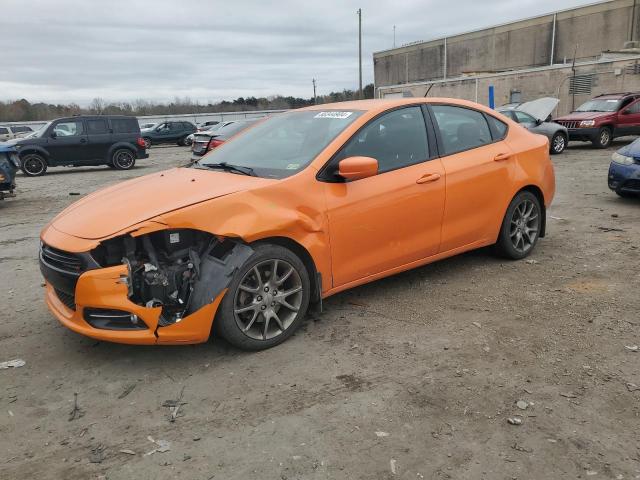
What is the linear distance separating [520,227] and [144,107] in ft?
220

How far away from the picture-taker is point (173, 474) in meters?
2.46

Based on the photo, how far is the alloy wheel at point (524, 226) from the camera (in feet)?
17.3

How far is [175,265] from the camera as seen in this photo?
3381 mm

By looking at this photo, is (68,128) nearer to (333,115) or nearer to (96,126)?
(96,126)

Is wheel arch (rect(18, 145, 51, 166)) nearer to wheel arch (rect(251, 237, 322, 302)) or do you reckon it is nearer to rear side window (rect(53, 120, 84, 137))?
rear side window (rect(53, 120, 84, 137))

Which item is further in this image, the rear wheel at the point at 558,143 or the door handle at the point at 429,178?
the rear wheel at the point at 558,143

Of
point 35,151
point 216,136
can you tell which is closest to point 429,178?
point 216,136

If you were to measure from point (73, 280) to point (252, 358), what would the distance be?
1.24 meters

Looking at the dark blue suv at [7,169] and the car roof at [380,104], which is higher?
the car roof at [380,104]

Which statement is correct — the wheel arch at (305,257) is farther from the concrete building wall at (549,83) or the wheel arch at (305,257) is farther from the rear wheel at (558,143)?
the concrete building wall at (549,83)

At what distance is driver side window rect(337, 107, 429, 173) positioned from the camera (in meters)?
4.09

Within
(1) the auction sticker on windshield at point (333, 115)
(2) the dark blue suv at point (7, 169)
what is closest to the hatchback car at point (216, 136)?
(2) the dark blue suv at point (7, 169)

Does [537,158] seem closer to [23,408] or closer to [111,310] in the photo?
[111,310]

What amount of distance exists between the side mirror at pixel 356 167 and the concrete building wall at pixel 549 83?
18.5 metres
